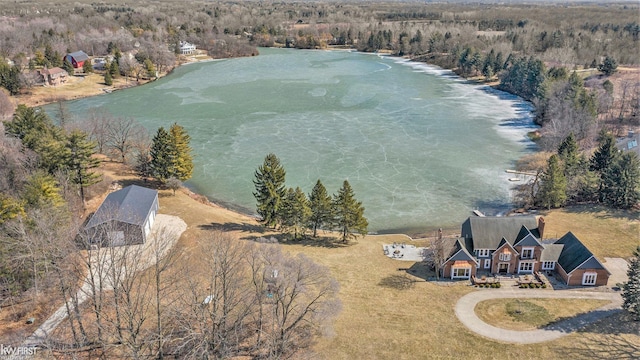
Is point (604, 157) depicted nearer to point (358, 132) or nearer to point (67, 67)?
point (358, 132)

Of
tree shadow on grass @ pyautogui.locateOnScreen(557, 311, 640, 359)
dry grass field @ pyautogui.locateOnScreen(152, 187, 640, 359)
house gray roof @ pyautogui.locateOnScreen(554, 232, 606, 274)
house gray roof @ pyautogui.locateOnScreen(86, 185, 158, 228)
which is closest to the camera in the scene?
tree shadow on grass @ pyautogui.locateOnScreen(557, 311, 640, 359)

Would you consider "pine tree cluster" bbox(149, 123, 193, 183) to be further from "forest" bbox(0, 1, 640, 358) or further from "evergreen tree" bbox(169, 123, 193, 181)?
"forest" bbox(0, 1, 640, 358)

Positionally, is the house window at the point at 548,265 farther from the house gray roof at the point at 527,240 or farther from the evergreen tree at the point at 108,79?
the evergreen tree at the point at 108,79

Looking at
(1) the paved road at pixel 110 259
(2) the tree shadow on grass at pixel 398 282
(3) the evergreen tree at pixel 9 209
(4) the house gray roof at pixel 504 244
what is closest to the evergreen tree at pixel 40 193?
(3) the evergreen tree at pixel 9 209

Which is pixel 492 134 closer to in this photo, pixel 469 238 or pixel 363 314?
pixel 469 238

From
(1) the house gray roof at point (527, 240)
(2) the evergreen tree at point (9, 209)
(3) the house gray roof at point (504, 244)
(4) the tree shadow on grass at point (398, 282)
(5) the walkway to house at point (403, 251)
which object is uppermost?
(2) the evergreen tree at point (9, 209)

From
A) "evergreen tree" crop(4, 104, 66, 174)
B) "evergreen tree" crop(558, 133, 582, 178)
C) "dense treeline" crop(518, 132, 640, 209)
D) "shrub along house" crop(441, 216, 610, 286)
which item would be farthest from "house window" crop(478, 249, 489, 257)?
"evergreen tree" crop(4, 104, 66, 174)
